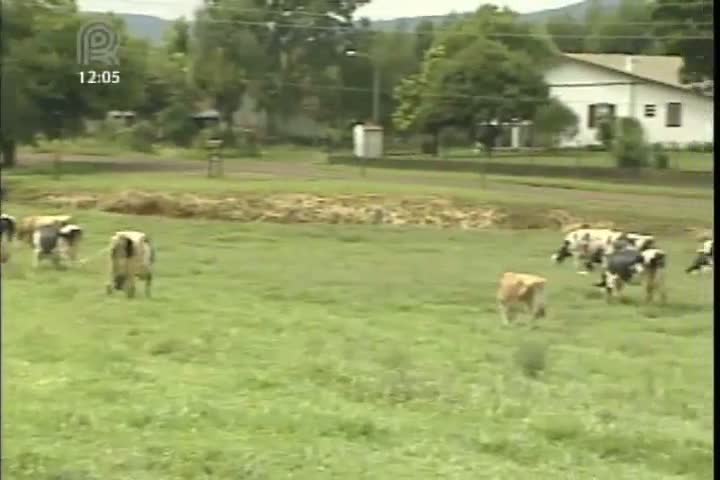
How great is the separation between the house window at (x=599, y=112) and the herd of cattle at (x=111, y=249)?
1.15 meters

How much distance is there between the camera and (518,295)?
11.2 feet

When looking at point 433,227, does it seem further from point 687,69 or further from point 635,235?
point 687,69

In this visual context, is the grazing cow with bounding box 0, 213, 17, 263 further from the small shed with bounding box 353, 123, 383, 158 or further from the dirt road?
the small shed with bounding box 353, 123, 383, 158

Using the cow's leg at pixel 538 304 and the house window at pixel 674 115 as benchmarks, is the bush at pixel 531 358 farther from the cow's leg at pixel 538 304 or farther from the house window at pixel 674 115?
the house window at pixel 674 115

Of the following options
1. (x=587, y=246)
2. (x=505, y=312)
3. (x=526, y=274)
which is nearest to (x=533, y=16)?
(x=505, y=312)

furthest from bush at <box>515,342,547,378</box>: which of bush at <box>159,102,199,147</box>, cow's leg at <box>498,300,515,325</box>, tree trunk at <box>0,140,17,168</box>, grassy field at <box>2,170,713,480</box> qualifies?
tree trunk at <box>0,140,17,168</box>

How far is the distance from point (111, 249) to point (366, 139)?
980mm

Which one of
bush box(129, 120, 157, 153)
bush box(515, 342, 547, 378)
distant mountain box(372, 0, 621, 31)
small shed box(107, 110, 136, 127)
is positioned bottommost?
bush box(515, 342, 547, 378)

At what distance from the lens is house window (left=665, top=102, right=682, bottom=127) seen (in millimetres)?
2166

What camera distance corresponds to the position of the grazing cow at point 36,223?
9.27 ft

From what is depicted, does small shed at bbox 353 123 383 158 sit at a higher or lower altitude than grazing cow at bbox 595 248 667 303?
higher

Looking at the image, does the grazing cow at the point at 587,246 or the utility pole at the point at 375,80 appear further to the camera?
the grazing cow at the point at 587,246

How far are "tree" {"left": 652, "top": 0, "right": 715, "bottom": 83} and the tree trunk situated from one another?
785mm

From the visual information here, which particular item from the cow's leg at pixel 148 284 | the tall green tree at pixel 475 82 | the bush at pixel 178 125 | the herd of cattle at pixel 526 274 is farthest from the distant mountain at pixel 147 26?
the cow's leg at pixel 148 284
